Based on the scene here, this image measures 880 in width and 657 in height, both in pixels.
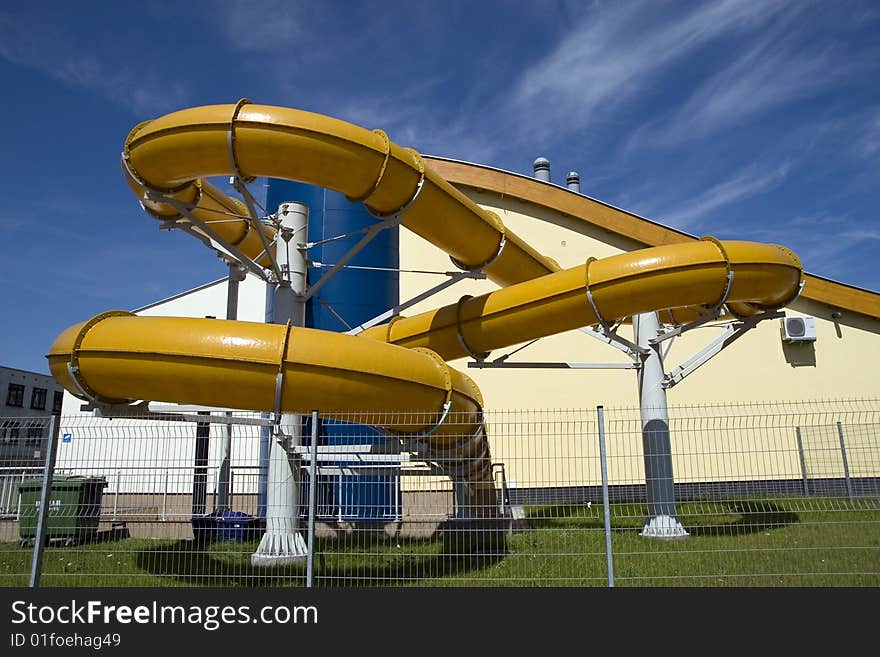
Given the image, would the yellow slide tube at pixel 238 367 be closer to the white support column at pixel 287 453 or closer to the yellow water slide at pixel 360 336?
the yellow water slide at pixel 360 336

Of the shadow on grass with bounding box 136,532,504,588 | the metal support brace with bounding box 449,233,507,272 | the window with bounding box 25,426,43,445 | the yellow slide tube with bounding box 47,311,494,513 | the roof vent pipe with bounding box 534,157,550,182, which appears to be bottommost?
the shadow on grass with bounding box 136,532,504,588

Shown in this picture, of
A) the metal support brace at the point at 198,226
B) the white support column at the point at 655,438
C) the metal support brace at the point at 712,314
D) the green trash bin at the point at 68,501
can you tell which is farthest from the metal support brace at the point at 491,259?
the green trash bin at the point at 68,501

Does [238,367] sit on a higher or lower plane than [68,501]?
higher

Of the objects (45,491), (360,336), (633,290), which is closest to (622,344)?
(633,290)

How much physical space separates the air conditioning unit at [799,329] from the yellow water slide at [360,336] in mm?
7455

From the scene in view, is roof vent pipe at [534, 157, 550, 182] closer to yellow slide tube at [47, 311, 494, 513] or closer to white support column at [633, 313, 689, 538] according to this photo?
white support column at [633, 313, 689, 538]

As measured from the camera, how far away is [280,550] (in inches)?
344

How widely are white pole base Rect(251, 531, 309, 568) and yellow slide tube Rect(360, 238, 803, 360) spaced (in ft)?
12.6

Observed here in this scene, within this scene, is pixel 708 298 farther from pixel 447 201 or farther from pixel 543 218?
pixel 543 218

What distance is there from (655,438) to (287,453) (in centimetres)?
548

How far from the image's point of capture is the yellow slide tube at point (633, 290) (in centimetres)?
896

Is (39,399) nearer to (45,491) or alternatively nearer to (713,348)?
(45,491)

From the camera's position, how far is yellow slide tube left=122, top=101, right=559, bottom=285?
25.9ft

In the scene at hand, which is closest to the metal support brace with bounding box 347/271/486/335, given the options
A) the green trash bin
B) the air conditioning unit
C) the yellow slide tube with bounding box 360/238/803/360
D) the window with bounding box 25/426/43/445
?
the yellow slide tube with bounding box 360/238/803/360
